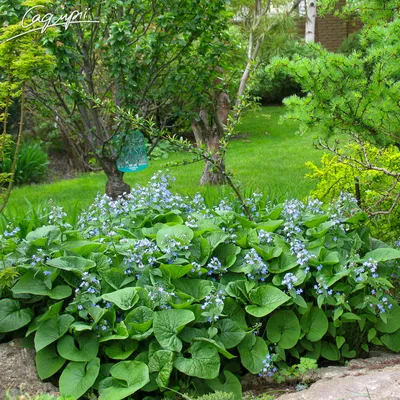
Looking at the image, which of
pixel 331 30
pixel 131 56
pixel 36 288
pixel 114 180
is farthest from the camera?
pixel 331 30

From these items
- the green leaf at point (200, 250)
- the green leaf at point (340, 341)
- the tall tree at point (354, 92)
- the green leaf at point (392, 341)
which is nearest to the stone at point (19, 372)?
the green leaf at point (200, 250)

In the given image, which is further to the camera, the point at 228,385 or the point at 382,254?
the point at 382,254

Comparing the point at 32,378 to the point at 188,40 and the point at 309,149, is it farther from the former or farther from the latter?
the point at 309,149

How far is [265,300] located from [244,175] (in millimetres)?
5180

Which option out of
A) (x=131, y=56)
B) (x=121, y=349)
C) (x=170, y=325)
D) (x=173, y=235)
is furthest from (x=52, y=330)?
(x=131, y=56)

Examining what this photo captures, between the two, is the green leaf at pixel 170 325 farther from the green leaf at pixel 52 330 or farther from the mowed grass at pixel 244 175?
the mowed grass at pixel 244 175

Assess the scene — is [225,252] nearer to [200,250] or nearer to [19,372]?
[200,250]

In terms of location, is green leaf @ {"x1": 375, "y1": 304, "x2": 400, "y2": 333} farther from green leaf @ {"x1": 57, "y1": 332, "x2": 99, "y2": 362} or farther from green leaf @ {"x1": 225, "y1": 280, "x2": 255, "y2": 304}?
green leaf @ {"x1": 57, "y1": 332, "x2": 99, "y2": 362}

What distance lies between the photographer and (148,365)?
3027mm

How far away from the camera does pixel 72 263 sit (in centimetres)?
338

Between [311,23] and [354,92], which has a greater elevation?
[354,92]

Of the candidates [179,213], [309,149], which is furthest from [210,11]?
[309,149]

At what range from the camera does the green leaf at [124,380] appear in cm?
287

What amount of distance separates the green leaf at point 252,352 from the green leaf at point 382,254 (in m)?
0.82
